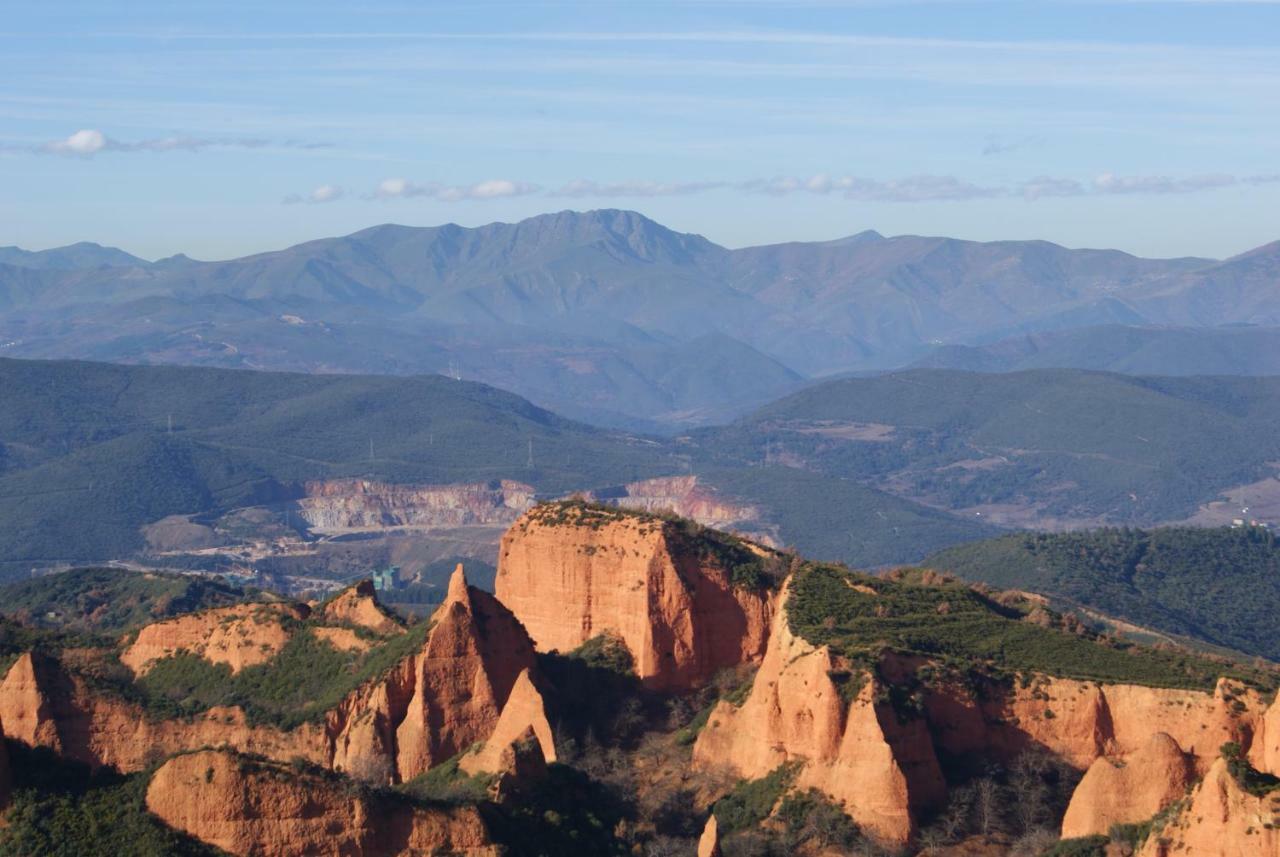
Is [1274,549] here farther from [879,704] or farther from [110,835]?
[110,835]

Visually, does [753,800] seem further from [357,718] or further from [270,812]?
[270,812]

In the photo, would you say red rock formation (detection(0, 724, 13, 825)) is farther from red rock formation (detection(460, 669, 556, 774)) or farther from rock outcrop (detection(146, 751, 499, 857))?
red rock formation (detection(460, 669, 556, 774))

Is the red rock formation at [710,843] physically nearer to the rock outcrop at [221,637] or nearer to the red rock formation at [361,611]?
the red rock formation at [361,611]

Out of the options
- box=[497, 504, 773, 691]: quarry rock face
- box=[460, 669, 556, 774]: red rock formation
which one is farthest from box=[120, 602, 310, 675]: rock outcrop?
box=[460, 669, 556, 774]: red rock formation

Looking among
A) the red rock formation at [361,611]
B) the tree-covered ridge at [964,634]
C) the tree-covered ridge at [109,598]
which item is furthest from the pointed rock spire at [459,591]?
the tree-covered ridge at [109,598]

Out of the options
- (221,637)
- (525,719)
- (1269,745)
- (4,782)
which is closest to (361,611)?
(221,637)

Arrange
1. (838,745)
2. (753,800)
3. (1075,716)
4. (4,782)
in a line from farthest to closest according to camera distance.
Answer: (1075,716)
(753,800)
(838,745)
(4,782)
